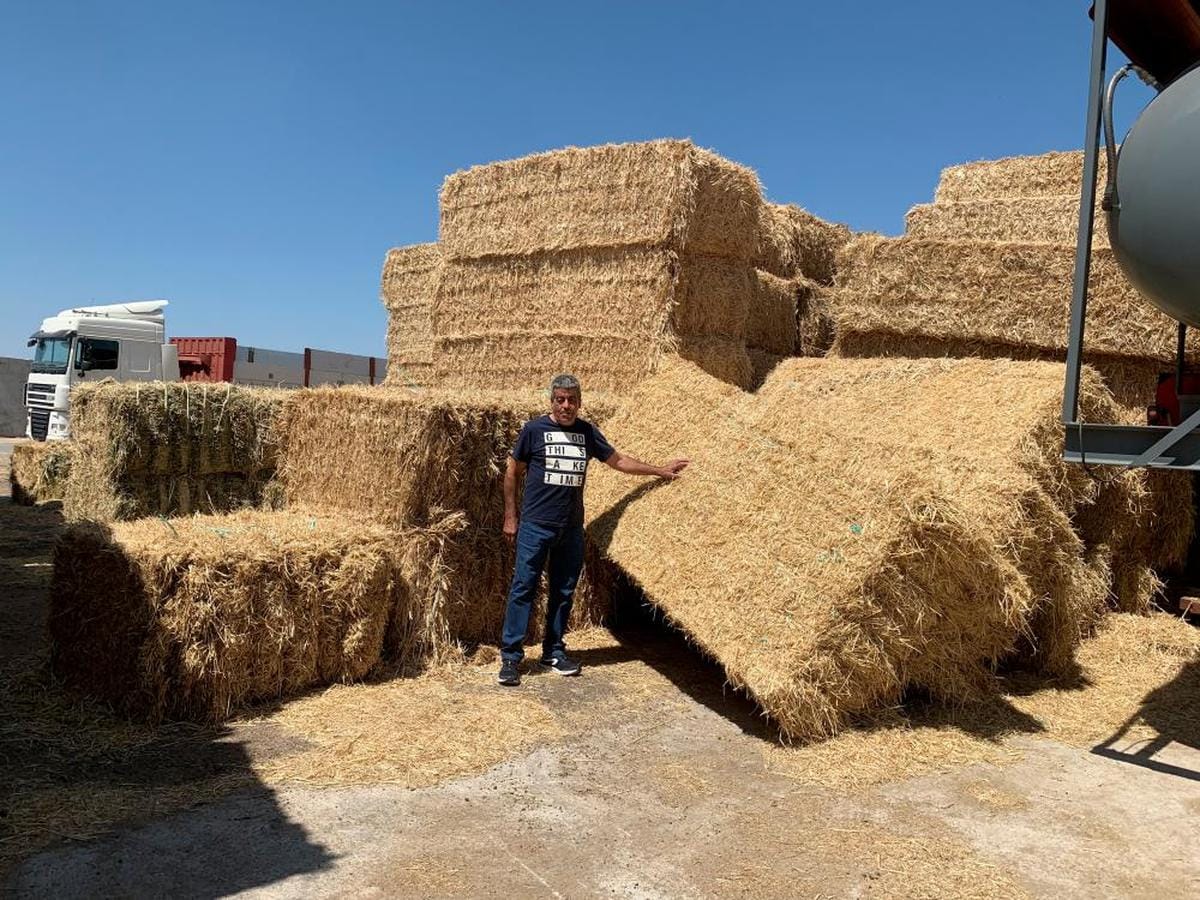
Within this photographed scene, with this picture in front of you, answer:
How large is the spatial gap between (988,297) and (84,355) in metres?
16.2

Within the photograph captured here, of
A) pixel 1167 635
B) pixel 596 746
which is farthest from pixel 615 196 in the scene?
pixel 1167 635

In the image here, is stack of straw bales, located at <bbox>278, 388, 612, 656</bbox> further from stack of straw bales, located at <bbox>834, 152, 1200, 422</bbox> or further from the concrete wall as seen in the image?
the concrete wall

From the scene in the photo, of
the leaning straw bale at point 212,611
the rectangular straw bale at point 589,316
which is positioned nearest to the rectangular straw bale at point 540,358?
the rectangular straw bale at point 589,316

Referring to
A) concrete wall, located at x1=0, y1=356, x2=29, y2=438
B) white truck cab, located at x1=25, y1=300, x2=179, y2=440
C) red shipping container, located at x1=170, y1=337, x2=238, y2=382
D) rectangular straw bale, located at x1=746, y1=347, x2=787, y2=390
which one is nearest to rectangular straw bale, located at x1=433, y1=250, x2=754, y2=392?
rectangular straw bale, located at x1=746, y1=347, x2=787, y2=390

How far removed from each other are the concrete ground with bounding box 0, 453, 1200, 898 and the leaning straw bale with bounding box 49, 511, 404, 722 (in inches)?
10.9

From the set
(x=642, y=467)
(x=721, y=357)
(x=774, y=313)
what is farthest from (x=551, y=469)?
(x=774, y=313)

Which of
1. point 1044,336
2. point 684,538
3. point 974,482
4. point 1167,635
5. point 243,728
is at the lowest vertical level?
point 243,728

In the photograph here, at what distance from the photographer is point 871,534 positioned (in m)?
5.08

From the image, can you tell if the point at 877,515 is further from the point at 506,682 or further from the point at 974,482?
the point at 506,682

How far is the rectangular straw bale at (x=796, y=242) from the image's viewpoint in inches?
398

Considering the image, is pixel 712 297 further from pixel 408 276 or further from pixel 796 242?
pixel 408 276

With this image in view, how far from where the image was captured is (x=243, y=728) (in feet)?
17.3

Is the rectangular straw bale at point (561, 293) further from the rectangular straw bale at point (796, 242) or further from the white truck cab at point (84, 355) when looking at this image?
the white truck cab at point (84, 355)

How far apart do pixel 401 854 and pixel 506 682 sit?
2.38 m
